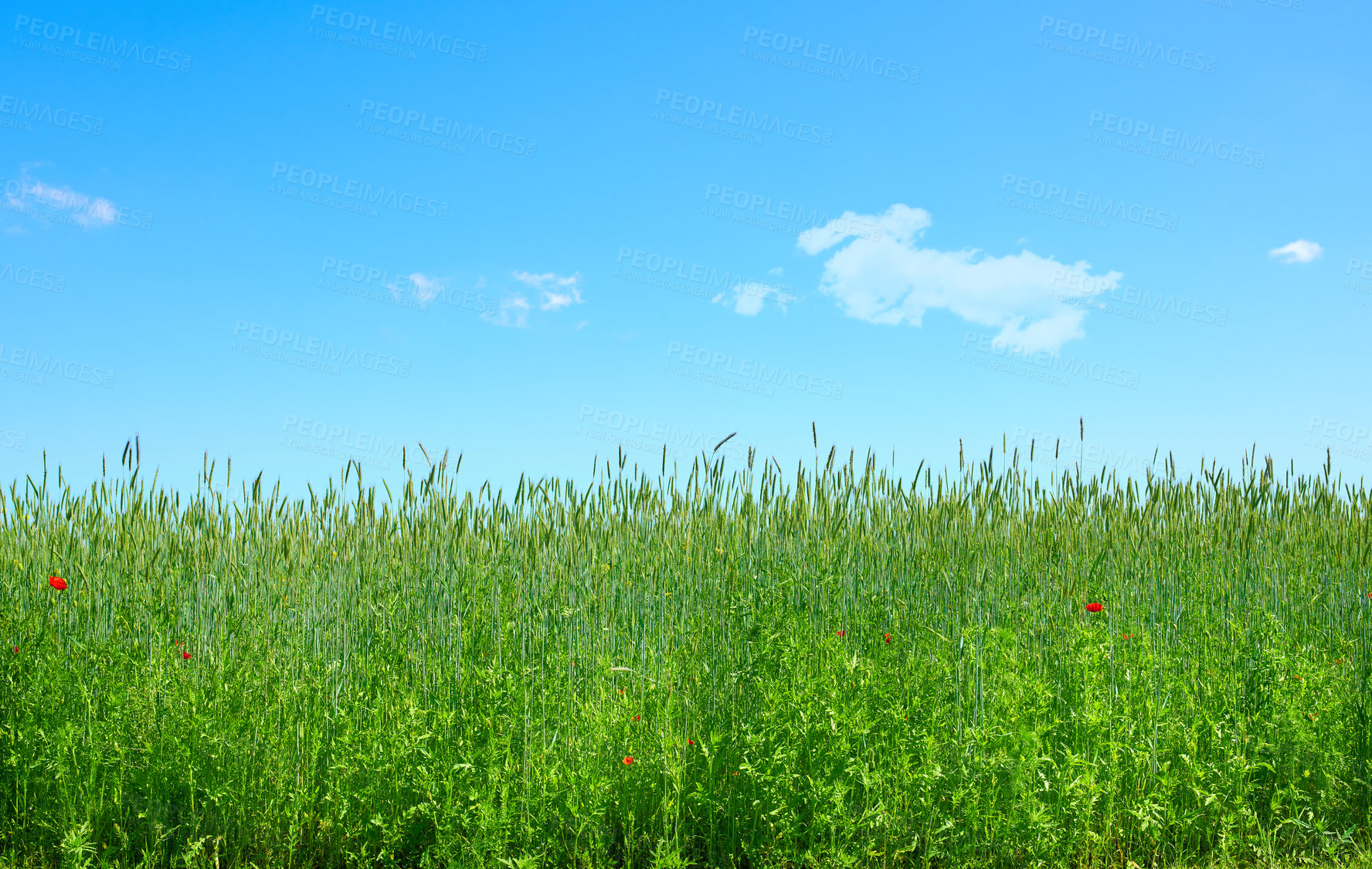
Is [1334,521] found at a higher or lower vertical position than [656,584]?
higher

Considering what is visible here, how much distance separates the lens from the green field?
3.44 metres

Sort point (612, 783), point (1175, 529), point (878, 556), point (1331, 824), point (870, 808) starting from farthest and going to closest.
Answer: point (1175, 529), point (878, 556), point (1331, 824), point (612, 783), point (870, 808)

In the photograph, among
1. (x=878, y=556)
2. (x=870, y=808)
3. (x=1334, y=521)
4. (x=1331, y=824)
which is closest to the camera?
(x=870, y=808)

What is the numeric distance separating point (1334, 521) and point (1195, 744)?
4.39 meters

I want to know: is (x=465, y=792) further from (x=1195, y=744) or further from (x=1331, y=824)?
(x=1331, y=824)

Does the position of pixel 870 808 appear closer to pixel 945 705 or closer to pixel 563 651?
pixel 945 705

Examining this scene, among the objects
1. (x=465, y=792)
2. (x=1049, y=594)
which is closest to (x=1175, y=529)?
(x=1049, y=594)

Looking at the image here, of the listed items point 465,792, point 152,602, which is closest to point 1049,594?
point 465,792

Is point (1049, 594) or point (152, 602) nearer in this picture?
point (152, 602)

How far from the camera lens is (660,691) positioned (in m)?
3.79

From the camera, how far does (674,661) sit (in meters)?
3.88

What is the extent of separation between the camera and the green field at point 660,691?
11.3 feet

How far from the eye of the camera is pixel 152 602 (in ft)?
13.8

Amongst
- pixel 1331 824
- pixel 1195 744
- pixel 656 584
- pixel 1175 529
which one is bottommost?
pixel 1331 824
